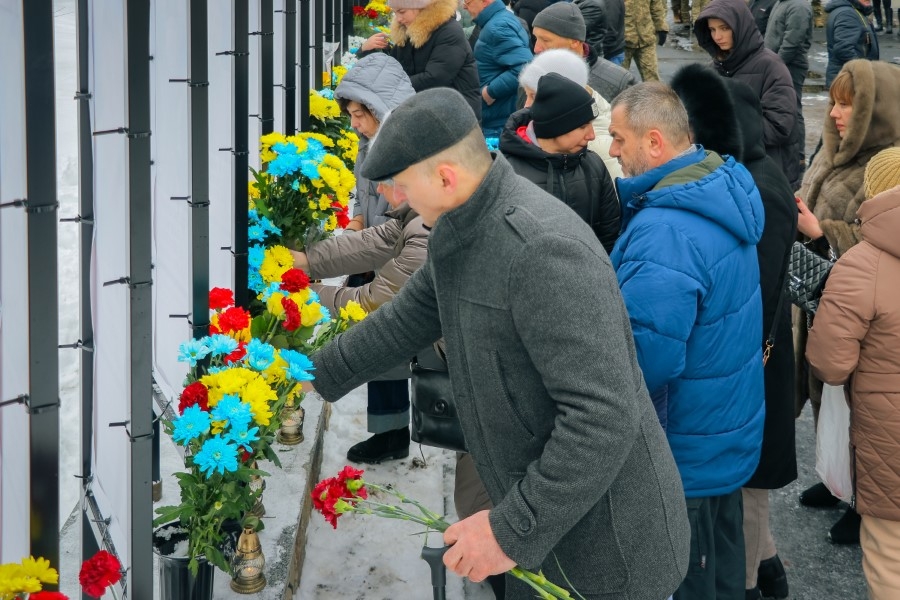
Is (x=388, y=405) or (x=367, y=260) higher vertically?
(x=367, y=260)

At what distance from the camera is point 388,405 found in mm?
4605

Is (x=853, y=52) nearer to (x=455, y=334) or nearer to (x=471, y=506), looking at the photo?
(x=471, y=506)

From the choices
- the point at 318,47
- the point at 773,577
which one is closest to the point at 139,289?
the point at 773,577

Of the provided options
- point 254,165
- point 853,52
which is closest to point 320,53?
point 254,165

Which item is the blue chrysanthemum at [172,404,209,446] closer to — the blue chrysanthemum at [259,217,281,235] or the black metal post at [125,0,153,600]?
the black metal post at [125,0,153,600]

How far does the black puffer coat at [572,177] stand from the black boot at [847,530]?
1.61 meters

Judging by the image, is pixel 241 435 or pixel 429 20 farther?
pixel 429 20

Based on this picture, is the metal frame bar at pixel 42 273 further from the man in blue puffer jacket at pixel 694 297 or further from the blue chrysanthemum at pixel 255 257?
the blue chrysanthemum at pixel 255 257

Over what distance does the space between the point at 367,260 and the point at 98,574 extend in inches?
77.9

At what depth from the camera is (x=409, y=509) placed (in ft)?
14.7

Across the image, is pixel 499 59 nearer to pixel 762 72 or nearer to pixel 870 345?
pixel 762 72

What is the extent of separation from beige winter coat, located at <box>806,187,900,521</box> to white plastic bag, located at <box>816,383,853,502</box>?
256 millimetres

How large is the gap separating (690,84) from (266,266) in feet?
5.54

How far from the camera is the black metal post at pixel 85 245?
2.68m
